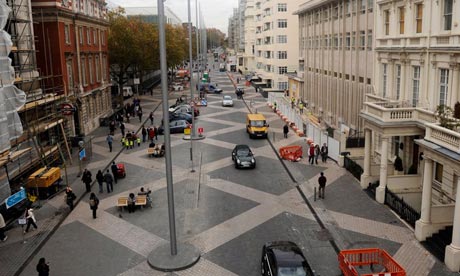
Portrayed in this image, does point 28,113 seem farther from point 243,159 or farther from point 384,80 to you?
point 384,80

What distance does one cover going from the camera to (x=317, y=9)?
48438 millimetres

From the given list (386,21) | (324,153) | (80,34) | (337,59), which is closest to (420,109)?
(386,21)

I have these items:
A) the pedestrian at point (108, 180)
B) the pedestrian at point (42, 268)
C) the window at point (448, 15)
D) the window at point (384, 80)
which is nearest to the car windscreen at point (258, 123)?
the window at point (384, 80)

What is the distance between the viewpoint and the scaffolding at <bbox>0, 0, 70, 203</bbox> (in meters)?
24.6

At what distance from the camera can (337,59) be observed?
41.5 metres

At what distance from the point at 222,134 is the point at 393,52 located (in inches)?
838

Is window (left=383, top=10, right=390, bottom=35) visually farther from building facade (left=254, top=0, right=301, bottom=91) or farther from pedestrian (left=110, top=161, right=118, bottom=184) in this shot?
building facade (left=254, top=0, right=301, bottom=91)

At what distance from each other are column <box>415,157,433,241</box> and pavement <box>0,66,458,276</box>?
0.73m

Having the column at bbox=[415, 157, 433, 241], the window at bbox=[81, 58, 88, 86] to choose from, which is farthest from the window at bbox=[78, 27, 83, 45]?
the column at bbox=[415, 157, 433, 241]

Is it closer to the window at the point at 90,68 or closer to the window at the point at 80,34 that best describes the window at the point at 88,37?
the window at the point at 90,68

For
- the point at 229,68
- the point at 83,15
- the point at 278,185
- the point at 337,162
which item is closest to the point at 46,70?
the point at 83,15

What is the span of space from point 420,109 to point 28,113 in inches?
900

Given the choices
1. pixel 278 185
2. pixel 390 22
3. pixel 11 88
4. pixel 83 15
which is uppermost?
pixel 83 15

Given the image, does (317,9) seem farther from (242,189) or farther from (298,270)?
(298,270)
